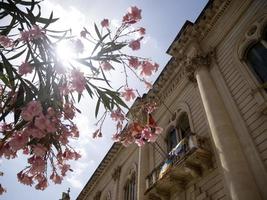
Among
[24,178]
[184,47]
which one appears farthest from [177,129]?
[24,178]

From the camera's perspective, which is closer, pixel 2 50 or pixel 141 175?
pixel 2 50

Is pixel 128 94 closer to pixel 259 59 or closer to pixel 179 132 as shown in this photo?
pixel 259 59

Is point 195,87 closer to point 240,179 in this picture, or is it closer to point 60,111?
point 240,179

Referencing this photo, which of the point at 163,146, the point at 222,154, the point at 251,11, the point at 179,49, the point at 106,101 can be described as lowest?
the point at 106,101

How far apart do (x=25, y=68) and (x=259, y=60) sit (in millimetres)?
8898

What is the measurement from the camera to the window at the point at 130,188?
1770 cm

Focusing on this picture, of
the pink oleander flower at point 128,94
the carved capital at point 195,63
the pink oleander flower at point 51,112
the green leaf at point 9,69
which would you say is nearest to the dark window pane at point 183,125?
the carved capital at point 195,63

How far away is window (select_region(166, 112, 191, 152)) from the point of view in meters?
13.4

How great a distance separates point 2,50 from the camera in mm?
4547

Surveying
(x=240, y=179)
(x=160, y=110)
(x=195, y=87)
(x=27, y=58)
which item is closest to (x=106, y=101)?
(x=27, y=58)

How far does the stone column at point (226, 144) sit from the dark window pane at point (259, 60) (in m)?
1.85

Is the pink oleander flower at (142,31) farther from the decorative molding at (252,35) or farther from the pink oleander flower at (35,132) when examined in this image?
the decorative molding at (252,35)

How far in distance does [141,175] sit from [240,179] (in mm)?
7734

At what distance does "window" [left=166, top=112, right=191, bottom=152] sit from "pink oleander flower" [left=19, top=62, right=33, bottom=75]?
1010 centimetres
